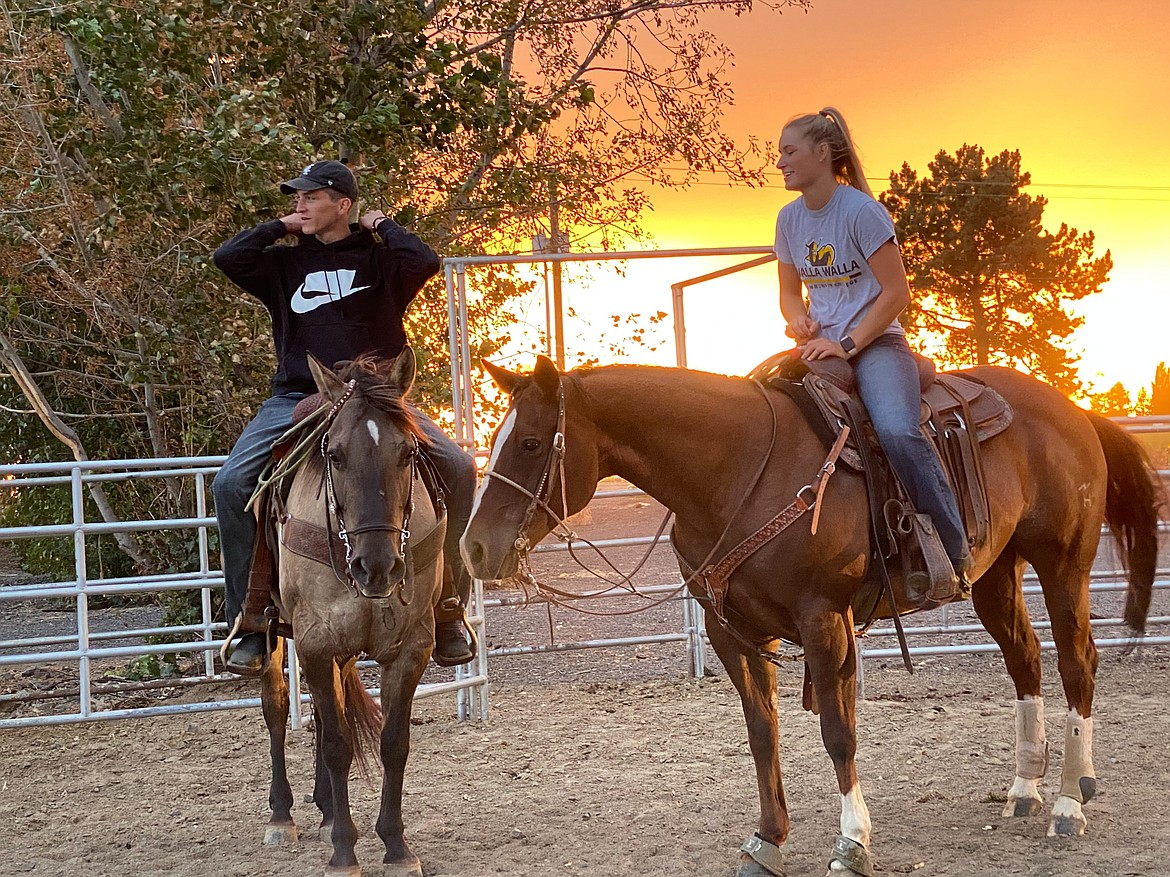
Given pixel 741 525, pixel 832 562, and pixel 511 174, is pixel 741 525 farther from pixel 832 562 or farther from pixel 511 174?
pixel 511 174

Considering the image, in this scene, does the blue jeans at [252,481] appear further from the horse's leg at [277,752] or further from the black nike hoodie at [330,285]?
the horse's leg at [277,752]

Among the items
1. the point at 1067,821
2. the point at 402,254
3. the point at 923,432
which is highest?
the point at 402,254

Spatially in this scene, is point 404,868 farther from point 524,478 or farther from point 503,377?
point 503,377

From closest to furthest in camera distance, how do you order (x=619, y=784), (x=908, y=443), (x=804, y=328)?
(x=908, y=443), (x=804, y=328), (x=619, y=784)

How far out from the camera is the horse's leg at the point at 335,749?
440 cm

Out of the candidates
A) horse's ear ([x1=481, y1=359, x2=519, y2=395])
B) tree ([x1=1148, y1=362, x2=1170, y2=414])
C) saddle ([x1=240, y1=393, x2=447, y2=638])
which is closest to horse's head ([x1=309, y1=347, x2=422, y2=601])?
saddle ([x1=240, y1=393, x2=447, y2=638])

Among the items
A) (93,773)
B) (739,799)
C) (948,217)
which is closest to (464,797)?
(739,799)

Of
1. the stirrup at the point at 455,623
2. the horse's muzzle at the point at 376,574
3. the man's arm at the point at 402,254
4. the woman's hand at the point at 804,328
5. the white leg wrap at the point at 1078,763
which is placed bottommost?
the white leg wrap at the point at 1078,763

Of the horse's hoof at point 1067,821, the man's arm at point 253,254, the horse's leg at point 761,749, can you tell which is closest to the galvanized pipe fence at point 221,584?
the man's arm at point 253,254

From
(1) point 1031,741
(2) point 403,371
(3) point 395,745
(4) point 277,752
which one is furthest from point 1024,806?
(4) point 277,752

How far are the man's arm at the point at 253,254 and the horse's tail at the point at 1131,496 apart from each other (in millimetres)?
3566

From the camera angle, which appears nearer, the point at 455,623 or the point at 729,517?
the point at 729,517

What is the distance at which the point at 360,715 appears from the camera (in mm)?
5043

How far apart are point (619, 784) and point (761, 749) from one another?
6.01 feet
